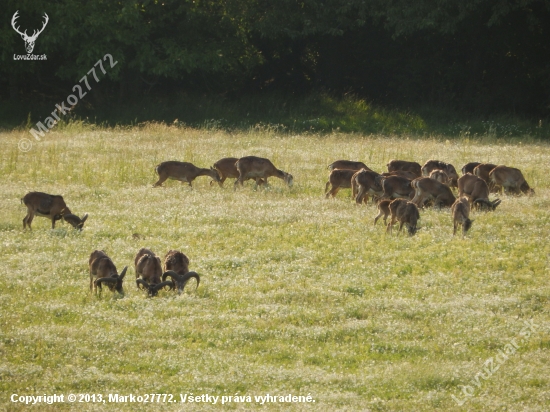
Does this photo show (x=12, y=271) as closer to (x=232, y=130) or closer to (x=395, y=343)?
(x=395, y=343)

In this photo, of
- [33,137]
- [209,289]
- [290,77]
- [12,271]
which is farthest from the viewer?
[290,77]

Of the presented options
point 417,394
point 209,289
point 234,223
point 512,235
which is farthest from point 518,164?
point 417,394

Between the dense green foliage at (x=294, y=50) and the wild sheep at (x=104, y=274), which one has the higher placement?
the dense green foliage at (x=294, y=50)

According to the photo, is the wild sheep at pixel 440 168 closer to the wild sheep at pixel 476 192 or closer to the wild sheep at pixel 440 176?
the wild sheep at pixel 440 176

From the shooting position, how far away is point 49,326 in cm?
994

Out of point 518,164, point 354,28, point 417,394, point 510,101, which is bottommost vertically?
Answer: point 417,394

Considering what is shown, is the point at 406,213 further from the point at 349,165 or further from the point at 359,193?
the point at 349,165

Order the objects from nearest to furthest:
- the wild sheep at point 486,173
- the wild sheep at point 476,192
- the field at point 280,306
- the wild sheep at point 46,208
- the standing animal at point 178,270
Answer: the field at point 280,306, the standing animal at point 178,270, the wild sheep at point 46,208, the wild sheep at point 476,192, the wild sheep at point 486,173

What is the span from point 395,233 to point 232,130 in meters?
14.2

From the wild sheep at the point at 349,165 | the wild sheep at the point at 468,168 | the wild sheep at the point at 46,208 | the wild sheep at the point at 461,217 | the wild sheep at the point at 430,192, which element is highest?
the wild sheep at the point at 468,168

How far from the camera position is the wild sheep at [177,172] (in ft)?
61.4

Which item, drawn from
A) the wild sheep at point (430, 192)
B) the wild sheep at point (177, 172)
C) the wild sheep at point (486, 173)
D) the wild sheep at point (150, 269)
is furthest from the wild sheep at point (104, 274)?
the wild sheep at point (486, 173)

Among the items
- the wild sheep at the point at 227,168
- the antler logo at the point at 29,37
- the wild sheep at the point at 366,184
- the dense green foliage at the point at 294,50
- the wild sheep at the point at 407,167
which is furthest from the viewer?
the dense green foliage at the point at 294,50

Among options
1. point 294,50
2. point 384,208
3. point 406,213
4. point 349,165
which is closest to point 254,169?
point 349,165
